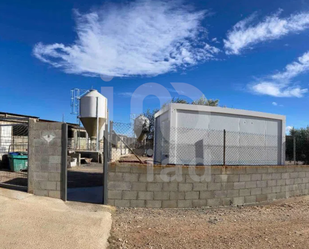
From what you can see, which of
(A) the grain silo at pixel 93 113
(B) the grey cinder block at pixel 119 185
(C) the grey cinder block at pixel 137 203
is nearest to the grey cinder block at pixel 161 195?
(C) the grey cinder block at pixel 137 203

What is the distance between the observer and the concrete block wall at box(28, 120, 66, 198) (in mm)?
6027

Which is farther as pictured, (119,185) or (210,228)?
(119,185)

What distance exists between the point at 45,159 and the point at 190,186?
3779 mm

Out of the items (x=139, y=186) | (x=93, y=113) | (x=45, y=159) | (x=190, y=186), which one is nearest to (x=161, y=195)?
(x=139, y=186)

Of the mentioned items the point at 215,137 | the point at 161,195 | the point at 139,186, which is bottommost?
the point at 161,195

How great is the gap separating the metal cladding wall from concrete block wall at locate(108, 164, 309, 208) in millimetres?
941

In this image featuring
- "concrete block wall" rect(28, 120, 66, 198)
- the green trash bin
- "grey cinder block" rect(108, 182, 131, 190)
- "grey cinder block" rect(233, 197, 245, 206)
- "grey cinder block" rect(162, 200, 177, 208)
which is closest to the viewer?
"grey cinder block" rect(108, 182, 131, 190)

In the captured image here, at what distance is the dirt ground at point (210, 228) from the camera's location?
13.7 feet

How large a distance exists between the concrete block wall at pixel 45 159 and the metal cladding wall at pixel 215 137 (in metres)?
3.15

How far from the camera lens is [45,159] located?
6.11 meters

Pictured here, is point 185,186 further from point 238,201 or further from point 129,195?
point 238,201

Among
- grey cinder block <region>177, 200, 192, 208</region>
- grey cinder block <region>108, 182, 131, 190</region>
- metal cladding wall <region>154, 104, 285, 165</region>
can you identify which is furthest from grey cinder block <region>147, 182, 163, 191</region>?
metal cladding wall <region>154, 104, 285, 165</region>

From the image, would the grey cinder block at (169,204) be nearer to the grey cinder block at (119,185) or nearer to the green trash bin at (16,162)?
the grey cinder block at (119,185)

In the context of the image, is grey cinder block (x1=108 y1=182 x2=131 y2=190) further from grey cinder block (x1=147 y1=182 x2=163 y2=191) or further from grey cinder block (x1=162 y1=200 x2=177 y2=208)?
grey cinder block (x1=162 y1=200 x2=177 y2=208)
